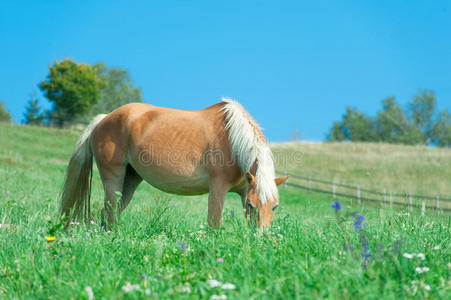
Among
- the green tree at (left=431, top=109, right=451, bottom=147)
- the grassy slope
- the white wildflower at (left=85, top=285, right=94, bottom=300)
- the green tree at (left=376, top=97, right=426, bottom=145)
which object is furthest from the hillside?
the white wildflower at (left=85, top=285, right=94, bottom=300)

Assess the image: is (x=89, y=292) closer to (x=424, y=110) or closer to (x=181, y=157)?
(x=181, y=157)

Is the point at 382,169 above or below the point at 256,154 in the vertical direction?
above

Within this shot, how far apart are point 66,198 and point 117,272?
3114mm

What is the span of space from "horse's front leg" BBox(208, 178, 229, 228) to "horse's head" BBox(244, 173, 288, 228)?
36 cm

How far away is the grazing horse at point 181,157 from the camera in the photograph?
411 centimetres

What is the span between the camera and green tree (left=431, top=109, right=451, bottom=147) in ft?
186

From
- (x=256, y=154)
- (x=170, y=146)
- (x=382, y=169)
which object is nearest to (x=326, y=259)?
(x=256, y=154)

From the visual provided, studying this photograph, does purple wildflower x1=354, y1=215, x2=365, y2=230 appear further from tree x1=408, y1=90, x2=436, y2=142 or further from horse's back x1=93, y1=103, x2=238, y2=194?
tree x1=408, y1=90, x2=436, y2=142

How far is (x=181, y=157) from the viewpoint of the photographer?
4.52 metres

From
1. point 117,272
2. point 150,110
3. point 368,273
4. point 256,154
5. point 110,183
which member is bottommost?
point 117,272

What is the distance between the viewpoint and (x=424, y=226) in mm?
3498

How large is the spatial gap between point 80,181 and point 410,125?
2457 inches

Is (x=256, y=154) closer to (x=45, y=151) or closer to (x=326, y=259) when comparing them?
(x=326, y=259)

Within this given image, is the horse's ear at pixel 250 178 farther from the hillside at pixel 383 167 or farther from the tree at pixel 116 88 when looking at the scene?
the tree at pixel 116 88
